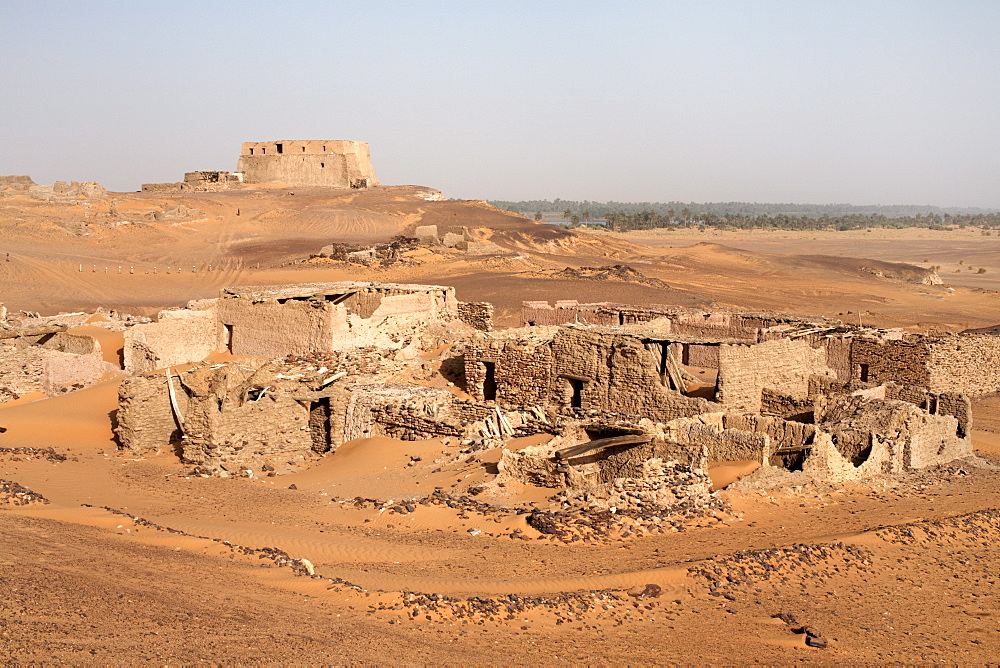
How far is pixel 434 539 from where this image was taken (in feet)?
32.6

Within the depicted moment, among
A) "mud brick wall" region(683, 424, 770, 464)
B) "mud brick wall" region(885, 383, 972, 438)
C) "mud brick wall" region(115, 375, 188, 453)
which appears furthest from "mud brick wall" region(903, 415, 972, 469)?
"mud brick wall" region(115, 375, 188, 453)

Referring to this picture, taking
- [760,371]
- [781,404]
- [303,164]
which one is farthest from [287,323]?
[303,164]

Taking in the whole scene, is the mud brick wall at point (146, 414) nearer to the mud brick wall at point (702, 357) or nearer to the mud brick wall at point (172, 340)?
the mud brick wall at point (172, 340)

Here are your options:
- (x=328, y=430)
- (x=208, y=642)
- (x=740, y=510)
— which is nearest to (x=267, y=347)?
(x=328, y=430)

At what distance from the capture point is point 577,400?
558 inches

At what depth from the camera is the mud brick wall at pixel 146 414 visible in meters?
13.6

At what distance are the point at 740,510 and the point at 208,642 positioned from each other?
20.6 feet

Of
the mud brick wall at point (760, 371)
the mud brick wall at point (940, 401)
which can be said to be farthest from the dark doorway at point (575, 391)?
the mud brick wall at point (940, 401)

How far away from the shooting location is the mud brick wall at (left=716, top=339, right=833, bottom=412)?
13.8 m

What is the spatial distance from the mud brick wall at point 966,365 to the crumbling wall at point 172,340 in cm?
1418

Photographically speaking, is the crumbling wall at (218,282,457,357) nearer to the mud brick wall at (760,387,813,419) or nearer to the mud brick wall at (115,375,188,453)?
the mud brick wall at (115,375,188,453)

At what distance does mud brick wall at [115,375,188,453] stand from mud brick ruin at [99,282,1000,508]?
21 mm

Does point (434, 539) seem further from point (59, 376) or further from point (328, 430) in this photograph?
point (59, 376)

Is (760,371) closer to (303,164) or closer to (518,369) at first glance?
(518,369)
